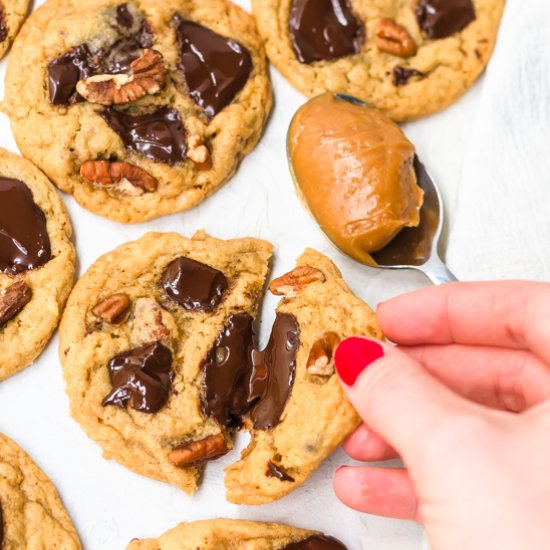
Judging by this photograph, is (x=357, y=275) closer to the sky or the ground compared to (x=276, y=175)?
closer to the ground

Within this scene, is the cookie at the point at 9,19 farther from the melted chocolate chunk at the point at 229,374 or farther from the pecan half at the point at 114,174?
the melted chocolate chunk at the point at 229,374

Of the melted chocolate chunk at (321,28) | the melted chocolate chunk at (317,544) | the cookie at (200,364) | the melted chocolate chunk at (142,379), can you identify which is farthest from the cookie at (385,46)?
the melted chocolate chunk at (317,544)

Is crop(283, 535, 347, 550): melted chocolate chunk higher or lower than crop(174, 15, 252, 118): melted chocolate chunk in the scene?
lower

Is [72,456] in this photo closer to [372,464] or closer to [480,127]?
[372,464]

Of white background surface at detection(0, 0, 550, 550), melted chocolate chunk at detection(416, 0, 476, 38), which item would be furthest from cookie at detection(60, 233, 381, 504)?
melted chocolate chunk at detection(416, 0, 476, 38)

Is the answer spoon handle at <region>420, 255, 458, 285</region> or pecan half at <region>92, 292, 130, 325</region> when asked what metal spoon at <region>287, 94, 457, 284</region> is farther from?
pecan half at <region>92, 292, 130, 325</region>

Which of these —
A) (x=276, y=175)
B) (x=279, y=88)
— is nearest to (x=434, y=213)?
(x=276, y=175)
